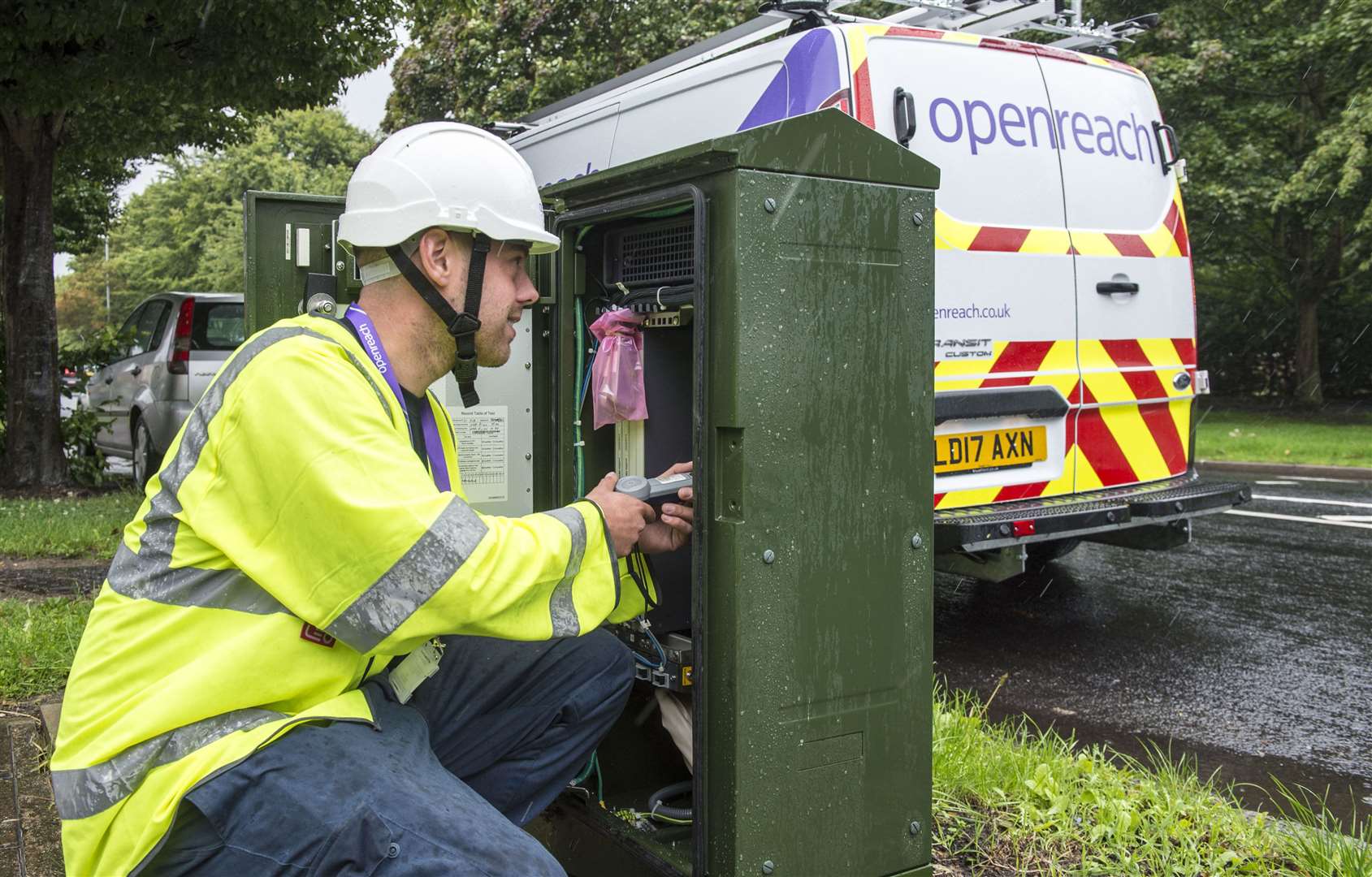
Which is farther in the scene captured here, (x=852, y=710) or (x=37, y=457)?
(x=37, y=457)

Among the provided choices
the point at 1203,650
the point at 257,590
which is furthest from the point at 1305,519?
the point at 257,590

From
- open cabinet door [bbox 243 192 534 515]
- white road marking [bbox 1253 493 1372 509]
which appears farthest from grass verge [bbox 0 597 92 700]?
white road marking [bbox 1253 493 1372 509]

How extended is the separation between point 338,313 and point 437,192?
1.59m

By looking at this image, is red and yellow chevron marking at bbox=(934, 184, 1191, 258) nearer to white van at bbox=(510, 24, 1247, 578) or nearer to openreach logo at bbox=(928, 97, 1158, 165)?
white van at bbox=(510, 24, 1247, 578)

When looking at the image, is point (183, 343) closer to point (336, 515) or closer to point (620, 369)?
point (620, 369)

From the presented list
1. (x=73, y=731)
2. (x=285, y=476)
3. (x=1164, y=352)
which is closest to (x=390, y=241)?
(x=285, y=476)

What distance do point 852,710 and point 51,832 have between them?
2.10m

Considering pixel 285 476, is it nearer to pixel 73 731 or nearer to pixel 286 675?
pixel 286 675

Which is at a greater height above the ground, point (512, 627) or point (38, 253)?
point (38, 253)

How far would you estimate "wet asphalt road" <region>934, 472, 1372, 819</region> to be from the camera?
412 centimetres

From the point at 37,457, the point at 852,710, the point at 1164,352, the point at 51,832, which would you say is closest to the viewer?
the point at 852,710

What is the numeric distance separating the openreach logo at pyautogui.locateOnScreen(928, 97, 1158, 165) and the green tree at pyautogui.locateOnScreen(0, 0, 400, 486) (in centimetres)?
539

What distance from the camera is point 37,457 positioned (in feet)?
32.7

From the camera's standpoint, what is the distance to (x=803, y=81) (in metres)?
4.46
